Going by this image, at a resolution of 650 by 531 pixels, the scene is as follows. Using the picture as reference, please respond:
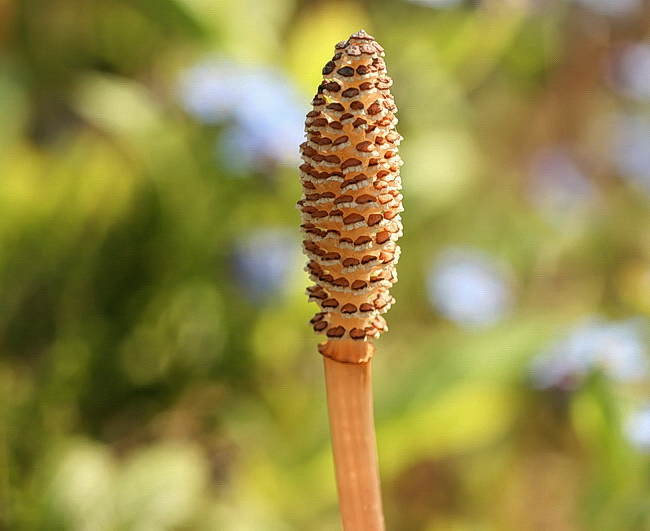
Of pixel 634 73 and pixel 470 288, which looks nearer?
pixel 470 288

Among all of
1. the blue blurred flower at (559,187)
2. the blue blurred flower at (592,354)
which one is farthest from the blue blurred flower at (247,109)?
the blue blurred flower at (559,187)

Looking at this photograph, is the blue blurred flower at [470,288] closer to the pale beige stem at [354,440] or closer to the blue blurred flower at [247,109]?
the blue blurred flower at [247,109]

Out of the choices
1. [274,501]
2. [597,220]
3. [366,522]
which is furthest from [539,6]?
[366,522]

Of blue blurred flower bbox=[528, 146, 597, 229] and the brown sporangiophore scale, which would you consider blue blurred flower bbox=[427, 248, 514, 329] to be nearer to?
blue blurred flower bbox=[528, 146, 597, 229]

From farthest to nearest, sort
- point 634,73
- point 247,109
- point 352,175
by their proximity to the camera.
Answer: point 634,73 < point 247,109 < point 352,175

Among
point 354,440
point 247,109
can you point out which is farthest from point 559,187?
point 354,440

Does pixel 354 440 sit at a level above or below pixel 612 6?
below

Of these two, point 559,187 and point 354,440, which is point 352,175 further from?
point 559,187
